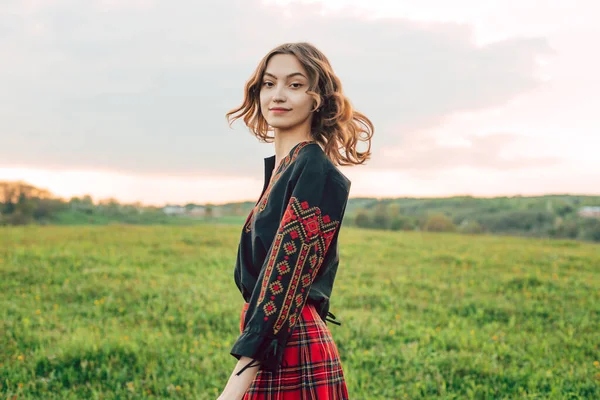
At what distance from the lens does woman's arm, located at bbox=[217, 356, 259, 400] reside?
6.19 ft

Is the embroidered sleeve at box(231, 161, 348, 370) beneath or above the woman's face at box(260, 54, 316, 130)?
beneath

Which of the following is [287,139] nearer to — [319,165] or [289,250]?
[319,165]

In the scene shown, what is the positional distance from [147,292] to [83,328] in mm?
1903

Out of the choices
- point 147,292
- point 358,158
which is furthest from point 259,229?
point 147,292

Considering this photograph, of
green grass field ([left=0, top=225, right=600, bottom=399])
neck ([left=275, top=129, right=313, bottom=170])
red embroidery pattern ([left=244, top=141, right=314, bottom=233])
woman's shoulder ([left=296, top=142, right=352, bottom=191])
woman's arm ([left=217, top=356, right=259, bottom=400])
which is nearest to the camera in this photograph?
woman's arm ([left=217, top=356, right=259, bottom=400])

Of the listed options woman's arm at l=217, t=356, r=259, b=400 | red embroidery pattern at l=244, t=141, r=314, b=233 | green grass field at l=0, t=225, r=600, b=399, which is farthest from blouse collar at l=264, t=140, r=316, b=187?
green grass field at l=0, t=225, r=600, b=399

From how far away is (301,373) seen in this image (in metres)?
2.07

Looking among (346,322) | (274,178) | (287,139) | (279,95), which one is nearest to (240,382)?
(274,178)

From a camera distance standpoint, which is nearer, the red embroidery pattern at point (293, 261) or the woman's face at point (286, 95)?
the red embroidery pattern at point (293, 261)

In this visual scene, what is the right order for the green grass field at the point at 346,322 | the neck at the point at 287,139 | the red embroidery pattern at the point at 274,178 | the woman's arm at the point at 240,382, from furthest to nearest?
1. the green grass field at the point at 346,322
2. the neck at the point at 287,139
3. the red embroidery pattern at the point at 274,178
4. the woman's arm at the point at 240,382

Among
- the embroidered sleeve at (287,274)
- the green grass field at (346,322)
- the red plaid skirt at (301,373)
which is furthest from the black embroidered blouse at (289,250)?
the green grass field at (346,322)

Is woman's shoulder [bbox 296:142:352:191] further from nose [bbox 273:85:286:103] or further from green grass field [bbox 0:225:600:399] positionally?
green grass field [bbox 0:225:600:399]

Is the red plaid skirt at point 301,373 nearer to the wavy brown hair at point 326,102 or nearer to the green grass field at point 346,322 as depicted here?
the wavy brown hair at point 326,102

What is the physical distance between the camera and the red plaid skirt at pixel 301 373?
2.06 metres
